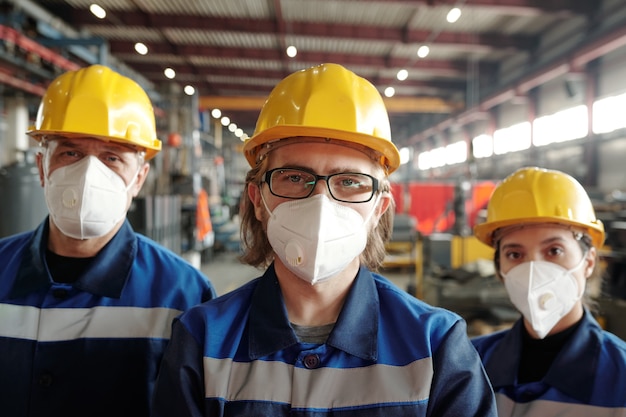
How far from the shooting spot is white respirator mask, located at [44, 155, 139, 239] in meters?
1.56

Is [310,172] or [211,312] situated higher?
[310,172]

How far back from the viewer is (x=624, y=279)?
380 cm

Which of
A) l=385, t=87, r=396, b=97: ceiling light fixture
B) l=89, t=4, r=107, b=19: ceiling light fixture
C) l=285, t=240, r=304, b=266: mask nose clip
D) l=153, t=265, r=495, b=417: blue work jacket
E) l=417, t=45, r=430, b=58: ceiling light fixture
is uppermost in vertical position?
l=417, t=45, r=430, b=58: ceiling light fixture

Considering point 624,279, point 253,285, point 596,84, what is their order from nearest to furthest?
1. point 253,285
2. point 624,279
3. point 596,84

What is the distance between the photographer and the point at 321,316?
4.15 ft

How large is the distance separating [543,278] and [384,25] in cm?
899

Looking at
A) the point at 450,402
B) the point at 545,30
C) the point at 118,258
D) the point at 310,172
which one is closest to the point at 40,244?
the point at 118,258

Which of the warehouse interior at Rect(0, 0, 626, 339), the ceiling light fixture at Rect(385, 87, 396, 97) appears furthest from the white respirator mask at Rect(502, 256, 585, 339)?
the ceiling light fixture at Rect(385, 87, 396, 97)

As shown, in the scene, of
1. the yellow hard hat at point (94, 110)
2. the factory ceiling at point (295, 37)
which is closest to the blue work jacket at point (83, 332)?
the yellow hard hat at point (94, 110)

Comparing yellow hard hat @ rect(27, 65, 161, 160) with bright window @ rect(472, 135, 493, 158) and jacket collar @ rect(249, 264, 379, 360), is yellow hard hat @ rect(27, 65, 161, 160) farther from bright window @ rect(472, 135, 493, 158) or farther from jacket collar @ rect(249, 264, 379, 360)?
bright window @ rect(472, 135, 493, 158)

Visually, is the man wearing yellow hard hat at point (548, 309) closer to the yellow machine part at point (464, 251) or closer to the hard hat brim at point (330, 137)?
the hard hat brim at point (330, 137)

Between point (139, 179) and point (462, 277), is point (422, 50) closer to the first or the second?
point (462, 277)

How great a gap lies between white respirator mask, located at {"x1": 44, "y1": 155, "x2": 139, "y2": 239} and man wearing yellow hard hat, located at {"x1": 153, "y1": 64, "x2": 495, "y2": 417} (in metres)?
0.59

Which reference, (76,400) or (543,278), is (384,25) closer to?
(543,278)
